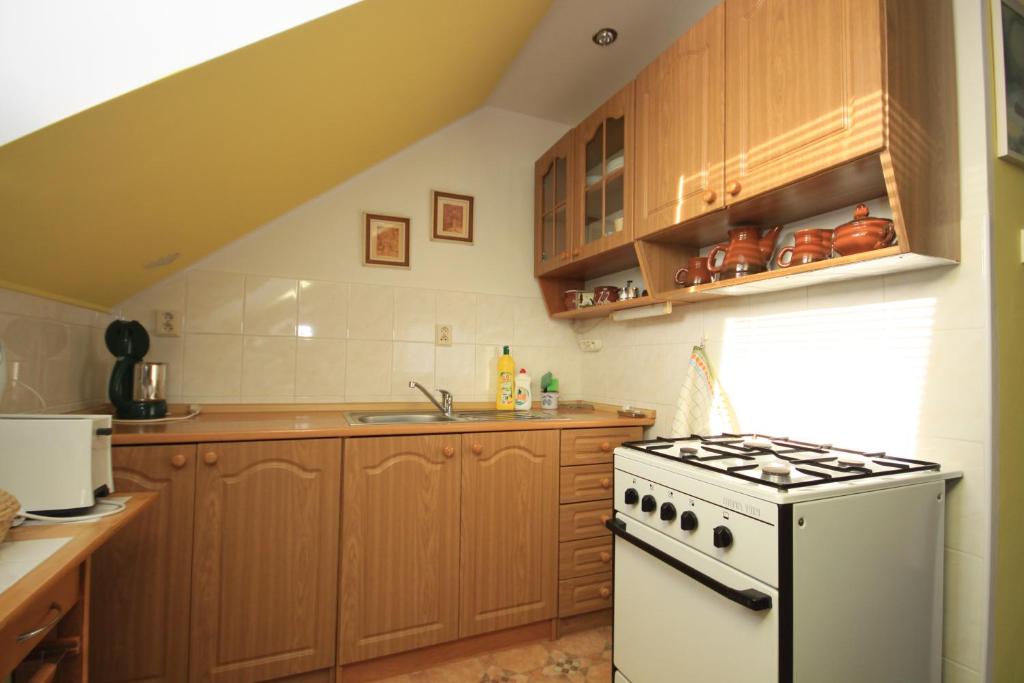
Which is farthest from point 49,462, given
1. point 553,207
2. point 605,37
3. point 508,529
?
point 605,37

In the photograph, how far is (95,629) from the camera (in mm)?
1283

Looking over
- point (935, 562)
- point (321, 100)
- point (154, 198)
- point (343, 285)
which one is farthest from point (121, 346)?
point (935, 562)

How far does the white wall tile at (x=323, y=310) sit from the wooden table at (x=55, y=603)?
40.3 inches

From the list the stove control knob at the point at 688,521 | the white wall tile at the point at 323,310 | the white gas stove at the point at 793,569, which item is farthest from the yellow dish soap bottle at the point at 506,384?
the stove control knob at the point at 688,521

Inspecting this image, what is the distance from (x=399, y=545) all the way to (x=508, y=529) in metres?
0.40

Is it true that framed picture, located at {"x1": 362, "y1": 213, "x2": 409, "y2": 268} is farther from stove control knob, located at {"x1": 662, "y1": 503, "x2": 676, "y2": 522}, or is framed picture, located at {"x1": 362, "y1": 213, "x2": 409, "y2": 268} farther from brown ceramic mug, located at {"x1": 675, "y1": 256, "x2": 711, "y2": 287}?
stove control knob, located at {"x1": 662, "y1": 503, "x2": 676, "y2": 522}

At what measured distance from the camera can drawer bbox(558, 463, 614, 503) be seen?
5.96 ft

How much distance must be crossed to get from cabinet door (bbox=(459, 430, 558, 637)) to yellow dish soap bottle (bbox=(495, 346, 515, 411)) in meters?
0.49

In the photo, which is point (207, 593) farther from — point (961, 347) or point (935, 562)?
point (961, 347)

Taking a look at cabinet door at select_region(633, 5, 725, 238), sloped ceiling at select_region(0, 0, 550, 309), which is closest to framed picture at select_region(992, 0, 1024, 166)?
cabinet door at select_region(633, 5, 725, 238)

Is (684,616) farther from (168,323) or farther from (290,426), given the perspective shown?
(168,323)

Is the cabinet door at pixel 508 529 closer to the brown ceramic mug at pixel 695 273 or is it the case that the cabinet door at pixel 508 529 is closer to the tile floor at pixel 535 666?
the tile floor at pixel 535 666

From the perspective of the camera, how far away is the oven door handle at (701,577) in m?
0.88

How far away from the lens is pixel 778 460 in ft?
3.83
